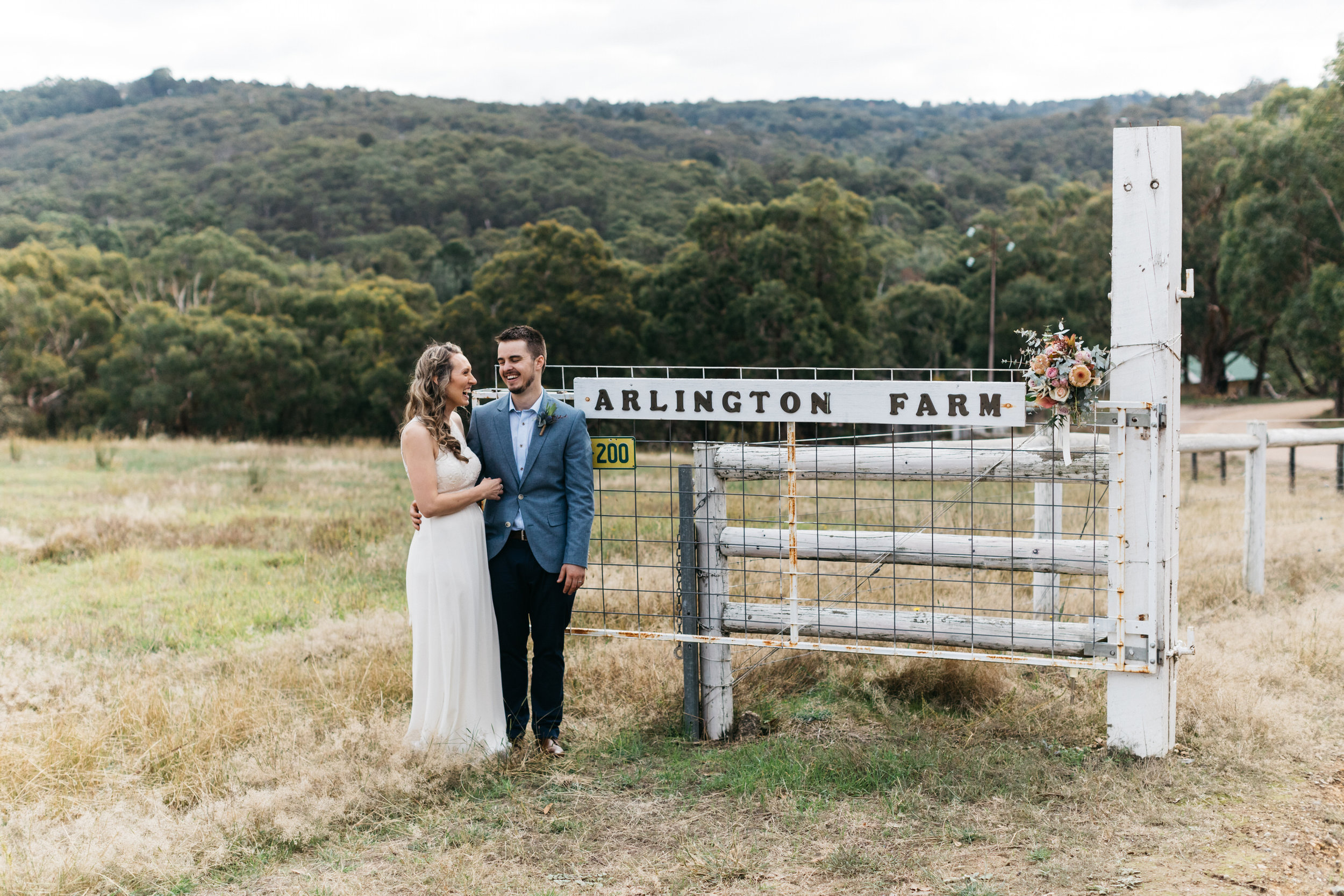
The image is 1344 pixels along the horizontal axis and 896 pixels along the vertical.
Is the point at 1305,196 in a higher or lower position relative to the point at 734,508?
higher

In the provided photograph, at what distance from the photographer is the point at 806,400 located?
4.90m

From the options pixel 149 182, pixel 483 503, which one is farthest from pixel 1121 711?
pixel 149 182

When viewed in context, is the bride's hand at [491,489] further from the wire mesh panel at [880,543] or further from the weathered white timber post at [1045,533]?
the weathered white timber post at [1045,533]

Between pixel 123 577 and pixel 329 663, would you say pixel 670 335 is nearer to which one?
pixel 123 577

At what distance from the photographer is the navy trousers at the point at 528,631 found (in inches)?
201

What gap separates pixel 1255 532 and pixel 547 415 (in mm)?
5986

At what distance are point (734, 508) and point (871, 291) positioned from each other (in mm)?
31880

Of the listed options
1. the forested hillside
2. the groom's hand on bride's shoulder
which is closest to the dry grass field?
the groom's hand on bride's shoulder

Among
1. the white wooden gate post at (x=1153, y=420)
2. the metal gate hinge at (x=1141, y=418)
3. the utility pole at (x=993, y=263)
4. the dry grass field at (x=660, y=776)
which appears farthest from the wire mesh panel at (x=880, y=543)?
the utility pole at (x=993, y=263)

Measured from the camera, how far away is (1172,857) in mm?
3811

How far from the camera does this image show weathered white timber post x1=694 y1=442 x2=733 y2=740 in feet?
17.3

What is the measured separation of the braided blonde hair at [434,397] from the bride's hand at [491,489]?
6.2 inches

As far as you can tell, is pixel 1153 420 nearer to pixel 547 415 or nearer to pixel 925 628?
pixel 925 628

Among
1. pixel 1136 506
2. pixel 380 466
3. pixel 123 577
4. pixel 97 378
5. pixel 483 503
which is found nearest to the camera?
pixel 1136 506
